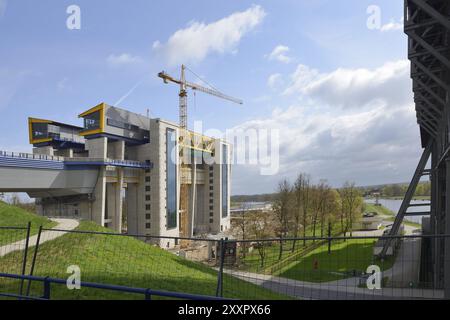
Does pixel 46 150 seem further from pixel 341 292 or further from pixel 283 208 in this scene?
pixel 341 292

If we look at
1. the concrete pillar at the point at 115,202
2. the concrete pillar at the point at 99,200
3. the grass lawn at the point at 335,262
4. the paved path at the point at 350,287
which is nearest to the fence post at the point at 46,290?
the paved path at the point at 350,287

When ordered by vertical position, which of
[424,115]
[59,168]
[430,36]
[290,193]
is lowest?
[290,193]

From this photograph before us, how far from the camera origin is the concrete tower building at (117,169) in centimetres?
4038

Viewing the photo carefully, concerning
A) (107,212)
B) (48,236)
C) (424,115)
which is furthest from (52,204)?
(424,115)

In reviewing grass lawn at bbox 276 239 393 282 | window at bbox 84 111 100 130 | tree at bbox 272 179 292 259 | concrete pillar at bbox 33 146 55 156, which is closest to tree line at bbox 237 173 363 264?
tree at bbox 272 179 292 259

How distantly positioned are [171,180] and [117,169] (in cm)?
856

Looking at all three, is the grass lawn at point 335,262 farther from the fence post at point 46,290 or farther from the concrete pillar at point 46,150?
the concrete pillar at point 46,150

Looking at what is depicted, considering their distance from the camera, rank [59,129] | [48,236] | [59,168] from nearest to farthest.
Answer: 1. [48,236]
2. [59,168]
3. [59,129]

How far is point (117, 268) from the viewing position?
10383mm

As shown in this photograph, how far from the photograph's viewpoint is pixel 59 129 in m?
48.0

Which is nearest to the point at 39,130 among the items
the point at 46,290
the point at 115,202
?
the point at 115,202

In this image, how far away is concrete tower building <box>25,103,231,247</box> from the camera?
40.4 m
